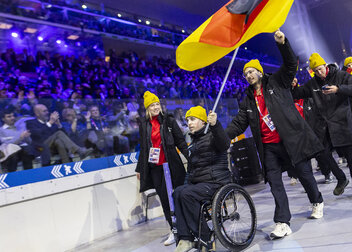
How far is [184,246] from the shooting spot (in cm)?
262

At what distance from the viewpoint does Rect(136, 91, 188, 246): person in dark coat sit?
3.81 metres

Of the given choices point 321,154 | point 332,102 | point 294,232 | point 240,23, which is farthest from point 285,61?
point 321,154

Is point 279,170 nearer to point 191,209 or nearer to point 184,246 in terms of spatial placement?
point 191,209

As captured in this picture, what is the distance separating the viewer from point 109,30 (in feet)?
39.3

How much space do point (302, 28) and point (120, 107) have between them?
1013 centimetres

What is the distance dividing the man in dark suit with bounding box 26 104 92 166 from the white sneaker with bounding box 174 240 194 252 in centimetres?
253

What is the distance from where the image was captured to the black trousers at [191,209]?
8.75ft

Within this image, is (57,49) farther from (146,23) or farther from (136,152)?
(136,152)

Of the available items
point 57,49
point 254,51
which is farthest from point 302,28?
point 57,49

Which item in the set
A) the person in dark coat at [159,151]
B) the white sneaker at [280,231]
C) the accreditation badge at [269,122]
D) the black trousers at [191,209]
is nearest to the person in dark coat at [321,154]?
the accreditation badge at [269,122]

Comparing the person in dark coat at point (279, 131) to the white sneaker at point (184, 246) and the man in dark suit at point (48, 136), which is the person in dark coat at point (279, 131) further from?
the man in dark suit at point (48, 136)

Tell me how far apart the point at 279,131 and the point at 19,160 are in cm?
305

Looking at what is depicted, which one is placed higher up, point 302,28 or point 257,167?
point 302,28

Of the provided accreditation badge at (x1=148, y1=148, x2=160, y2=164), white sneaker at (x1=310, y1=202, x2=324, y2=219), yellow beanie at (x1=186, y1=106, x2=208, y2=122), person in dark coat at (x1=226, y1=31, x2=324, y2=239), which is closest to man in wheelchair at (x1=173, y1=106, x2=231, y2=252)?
yellow beanie at (x1=186, y1=106, x2=208, y2=122)
